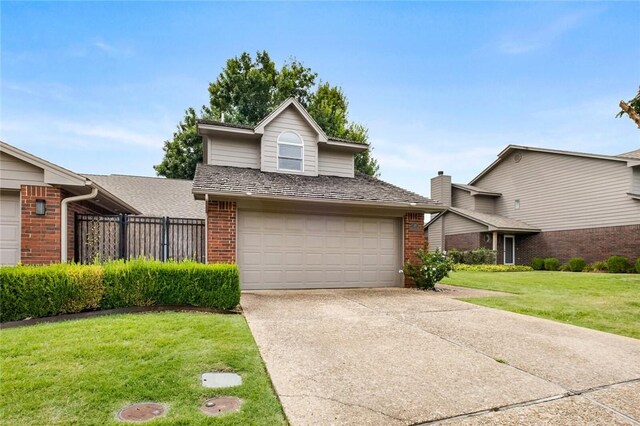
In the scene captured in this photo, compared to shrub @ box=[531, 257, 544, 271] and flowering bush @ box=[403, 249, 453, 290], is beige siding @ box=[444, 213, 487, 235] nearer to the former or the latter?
shrub @ box=[531, 257, 544, 271]

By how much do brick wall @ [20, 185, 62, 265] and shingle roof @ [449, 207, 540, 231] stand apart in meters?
21.1

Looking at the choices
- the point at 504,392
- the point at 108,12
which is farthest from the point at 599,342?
the point at 108,12

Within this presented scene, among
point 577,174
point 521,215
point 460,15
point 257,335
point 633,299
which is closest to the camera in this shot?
point 257,335

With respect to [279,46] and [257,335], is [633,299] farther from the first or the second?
[279,46]

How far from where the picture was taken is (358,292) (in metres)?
9.90

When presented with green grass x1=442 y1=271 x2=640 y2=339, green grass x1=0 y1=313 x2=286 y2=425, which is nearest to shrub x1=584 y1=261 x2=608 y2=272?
green grass x1=442 y1=271 x2=640 y2=339

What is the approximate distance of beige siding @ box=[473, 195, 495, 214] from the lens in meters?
25.6

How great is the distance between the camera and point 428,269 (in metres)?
10.7

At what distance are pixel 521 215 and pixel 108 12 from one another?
24.4m

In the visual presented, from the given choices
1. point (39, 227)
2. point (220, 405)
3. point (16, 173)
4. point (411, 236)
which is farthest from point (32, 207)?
point (411, 236)

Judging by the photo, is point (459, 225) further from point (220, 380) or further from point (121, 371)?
point (121, 371)

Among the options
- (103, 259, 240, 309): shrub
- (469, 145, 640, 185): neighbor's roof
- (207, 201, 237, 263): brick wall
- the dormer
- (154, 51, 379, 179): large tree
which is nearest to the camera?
(103, 259, 240, 309): shrub

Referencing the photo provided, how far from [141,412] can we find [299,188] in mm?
7993

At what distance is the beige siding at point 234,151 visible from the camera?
11961 millimetres
